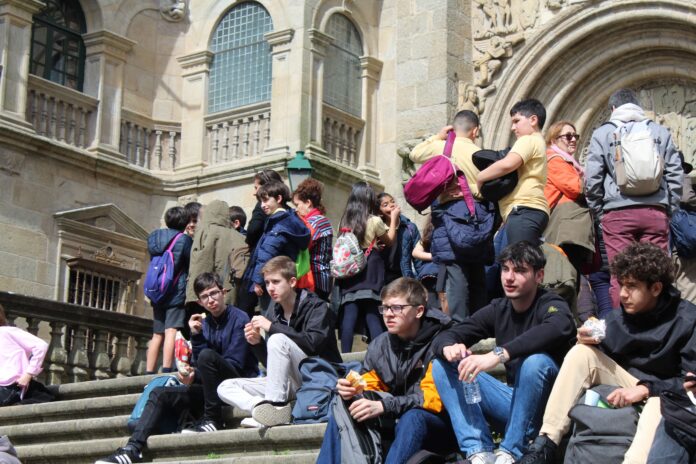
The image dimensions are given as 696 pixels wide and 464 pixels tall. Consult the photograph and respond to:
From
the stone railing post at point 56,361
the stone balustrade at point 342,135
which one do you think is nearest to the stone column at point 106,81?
the stone balustrade at point 342,135

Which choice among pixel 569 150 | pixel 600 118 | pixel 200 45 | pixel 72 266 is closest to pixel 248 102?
pixel 200 45

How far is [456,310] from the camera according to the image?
10.2 metres

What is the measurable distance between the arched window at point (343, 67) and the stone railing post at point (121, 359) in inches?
228

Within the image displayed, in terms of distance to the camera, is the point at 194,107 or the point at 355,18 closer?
the point at 355,18

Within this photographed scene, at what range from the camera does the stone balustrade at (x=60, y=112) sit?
715 inches

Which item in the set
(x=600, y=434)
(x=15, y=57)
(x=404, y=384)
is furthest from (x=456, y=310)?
(x=15, y=57)

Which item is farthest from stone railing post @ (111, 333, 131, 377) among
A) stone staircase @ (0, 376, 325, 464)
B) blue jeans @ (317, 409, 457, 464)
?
blue jeans @ (317, 409, 457, 464)

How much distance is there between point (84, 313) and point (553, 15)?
27.1ft

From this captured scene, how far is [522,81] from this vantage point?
61.5ft

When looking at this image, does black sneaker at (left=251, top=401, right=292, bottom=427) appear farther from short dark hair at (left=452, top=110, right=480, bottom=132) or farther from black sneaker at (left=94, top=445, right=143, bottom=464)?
short dark hair at (left=452, top=110, right=480, bottom=132)

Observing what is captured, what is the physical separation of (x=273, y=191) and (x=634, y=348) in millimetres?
4764

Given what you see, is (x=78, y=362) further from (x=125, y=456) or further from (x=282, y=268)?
(x=282, y=268)

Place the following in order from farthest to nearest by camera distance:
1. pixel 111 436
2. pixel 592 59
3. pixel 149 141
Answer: pixel 149 141 < pixel 592 59 < pixel 111 436

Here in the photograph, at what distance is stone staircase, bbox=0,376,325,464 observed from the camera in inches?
342
